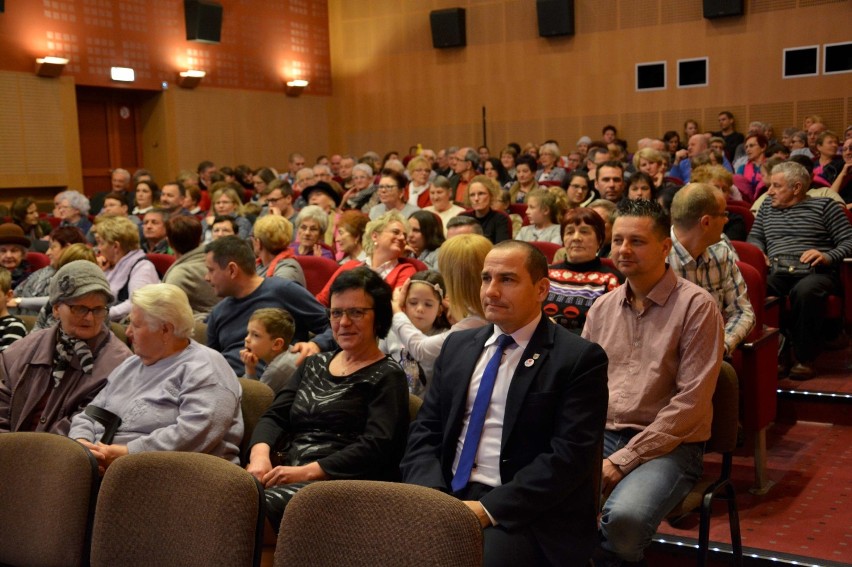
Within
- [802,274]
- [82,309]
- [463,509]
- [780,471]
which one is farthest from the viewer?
[802,274]

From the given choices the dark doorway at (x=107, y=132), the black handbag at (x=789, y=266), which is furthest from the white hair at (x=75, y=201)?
the black handbag at (x=789, y=266)

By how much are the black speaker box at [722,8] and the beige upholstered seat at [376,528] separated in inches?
425

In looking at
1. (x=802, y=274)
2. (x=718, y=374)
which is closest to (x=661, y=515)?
(x=718, y=374)

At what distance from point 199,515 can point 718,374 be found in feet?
5.10

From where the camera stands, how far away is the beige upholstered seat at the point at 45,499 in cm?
227

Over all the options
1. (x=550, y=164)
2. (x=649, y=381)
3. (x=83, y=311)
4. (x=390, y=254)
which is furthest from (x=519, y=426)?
(x=550, y=164)

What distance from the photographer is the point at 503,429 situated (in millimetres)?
2176

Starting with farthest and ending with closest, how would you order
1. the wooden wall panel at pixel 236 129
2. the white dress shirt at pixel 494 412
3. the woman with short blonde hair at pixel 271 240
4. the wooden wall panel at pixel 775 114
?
1. the wooden wall panel at pixel 236 129
2. the wooden wall panel at pixel 775 114
3. the woman with short blonde hair at pixel 271 240
4. the white dress shirt at pixel 494 412

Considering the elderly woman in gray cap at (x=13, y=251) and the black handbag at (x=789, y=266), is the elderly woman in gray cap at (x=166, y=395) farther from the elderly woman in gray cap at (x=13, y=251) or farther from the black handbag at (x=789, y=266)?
the black handbag at (x=789, y=266)

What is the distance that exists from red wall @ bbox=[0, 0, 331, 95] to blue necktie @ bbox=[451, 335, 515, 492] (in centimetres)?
979

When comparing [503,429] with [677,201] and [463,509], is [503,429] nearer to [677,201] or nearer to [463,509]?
[463,509]

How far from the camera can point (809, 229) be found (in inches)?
191

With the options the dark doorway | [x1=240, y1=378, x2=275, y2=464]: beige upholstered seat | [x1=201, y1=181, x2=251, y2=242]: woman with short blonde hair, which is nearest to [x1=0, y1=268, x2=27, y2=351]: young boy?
[x1=240, y1=378, x2=275, y2=464]: beige upholstered seat

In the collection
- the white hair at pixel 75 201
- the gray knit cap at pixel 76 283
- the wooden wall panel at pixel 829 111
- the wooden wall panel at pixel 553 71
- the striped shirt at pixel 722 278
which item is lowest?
the striped shirt at pixel 722 278
